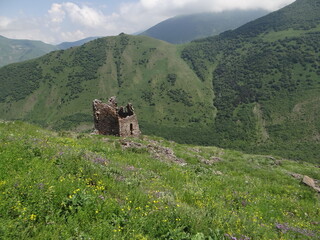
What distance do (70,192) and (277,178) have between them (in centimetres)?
1879

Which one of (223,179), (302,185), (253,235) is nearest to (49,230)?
(253,235)

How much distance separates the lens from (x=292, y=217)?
10820 mm

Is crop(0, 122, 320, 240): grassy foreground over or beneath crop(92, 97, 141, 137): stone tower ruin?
over

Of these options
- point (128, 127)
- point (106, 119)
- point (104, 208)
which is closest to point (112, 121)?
point (106, 119)

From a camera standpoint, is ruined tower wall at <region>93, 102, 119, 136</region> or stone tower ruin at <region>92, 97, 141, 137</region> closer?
stone tower ruin at <region>92, 97, 141, 137</region>

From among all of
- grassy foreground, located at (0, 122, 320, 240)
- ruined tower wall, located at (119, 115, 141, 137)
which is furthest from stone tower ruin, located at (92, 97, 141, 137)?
grassy foreground, located at (0, 122, 320, 240)

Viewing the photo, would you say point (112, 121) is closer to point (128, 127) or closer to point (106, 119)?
point (106, 119)

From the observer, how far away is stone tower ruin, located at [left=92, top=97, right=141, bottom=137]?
31.8m

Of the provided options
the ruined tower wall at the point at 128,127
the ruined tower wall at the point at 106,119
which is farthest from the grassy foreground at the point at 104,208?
the ruined tower wall at the point at 106,119

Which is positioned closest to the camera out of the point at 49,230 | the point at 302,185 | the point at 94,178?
the point at 49,230

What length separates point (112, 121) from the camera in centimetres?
3234

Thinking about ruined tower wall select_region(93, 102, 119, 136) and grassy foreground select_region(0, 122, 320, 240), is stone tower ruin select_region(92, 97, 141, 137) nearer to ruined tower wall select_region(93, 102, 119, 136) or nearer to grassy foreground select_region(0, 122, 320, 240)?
ruined tower wall select_region(93, 102, 119, 136)

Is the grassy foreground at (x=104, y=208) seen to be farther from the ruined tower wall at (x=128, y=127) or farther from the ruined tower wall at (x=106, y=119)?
the ruined tower wall at (x=106, y=119)

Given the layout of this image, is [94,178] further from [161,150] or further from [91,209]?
[161,150]
